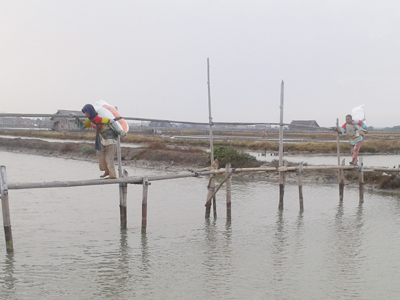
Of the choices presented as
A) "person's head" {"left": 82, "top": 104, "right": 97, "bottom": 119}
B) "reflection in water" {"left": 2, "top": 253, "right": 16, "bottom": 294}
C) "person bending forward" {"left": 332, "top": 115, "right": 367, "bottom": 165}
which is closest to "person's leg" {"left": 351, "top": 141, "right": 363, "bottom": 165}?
"person bending forward" {"left": 332, "top": 115, "right": 367, "bottom": 165}

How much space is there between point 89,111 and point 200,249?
3032 millimetres

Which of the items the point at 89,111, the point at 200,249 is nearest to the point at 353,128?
the point at 200,249

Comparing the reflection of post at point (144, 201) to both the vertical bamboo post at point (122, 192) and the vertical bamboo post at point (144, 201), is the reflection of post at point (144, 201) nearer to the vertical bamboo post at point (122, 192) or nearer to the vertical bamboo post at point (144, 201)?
the vertical bamboo post at point (144, 201)

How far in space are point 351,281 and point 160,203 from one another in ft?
22.7

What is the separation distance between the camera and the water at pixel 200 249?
6.36 metres

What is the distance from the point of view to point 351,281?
670 cm

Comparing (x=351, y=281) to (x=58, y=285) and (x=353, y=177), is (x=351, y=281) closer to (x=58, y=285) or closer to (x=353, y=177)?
(x=58, y=285)

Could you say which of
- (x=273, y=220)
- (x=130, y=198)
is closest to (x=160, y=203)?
(x=130, y=198)

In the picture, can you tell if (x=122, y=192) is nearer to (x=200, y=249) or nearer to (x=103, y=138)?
(x=103, y=138)

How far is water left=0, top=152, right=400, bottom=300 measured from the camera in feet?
20.9

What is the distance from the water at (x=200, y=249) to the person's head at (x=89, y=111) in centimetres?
229

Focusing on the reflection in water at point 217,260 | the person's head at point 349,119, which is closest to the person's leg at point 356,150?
the person's head at point 349,119

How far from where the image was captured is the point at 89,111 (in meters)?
7.70

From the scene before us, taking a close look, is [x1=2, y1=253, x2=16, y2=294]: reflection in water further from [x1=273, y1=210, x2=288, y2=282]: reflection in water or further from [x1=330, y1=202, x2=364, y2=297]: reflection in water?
[x1=330, y1=202, x2=364, y2=297]: reflection in water
